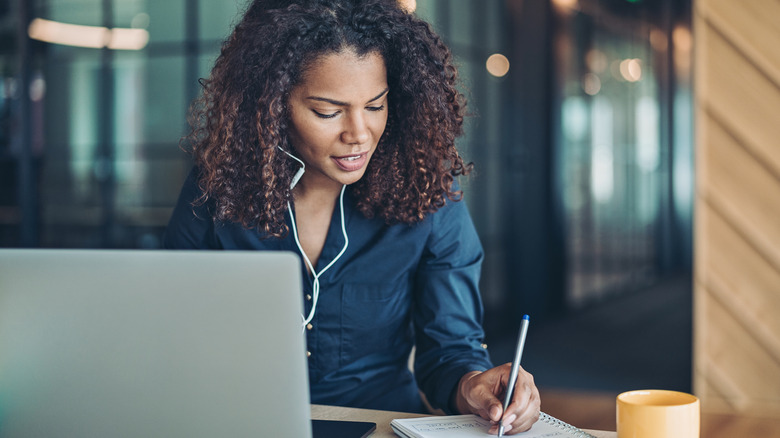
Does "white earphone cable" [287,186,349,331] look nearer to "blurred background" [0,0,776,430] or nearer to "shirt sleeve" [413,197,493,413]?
"shirt sleeve" [413,197,493,413]

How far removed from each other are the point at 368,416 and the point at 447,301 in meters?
0.37

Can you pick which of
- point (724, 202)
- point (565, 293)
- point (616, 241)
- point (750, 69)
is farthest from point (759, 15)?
point (616, 241)

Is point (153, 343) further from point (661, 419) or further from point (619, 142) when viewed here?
point (619, 142)

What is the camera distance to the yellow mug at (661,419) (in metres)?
0.83

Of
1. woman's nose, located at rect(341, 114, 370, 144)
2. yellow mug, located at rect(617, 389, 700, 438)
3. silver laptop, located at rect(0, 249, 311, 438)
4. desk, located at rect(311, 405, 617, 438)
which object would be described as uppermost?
woman's nose, located at rect(341, 114, 370, 144)

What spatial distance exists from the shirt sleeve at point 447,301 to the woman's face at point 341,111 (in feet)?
0.70

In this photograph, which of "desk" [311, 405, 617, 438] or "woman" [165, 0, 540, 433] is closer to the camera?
"desk" [311, 405, 617, 438]

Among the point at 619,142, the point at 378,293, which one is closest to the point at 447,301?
the point at 378,293

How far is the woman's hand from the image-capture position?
995 mm

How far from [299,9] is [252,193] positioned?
0.35 metres

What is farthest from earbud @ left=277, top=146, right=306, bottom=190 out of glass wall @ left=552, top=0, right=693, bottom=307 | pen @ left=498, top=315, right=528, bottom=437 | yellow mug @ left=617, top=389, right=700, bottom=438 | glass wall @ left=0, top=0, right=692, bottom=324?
glass wall @ left=552, top=0, right=693, bottom=307

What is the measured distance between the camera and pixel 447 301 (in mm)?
1417

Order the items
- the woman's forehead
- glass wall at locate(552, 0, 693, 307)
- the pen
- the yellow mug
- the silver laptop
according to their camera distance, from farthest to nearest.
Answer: glass wall at locate(552, 0, 693, 307) → the woman's forehead → the pen → the yellow mug → the silver laptop

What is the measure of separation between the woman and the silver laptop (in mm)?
614
